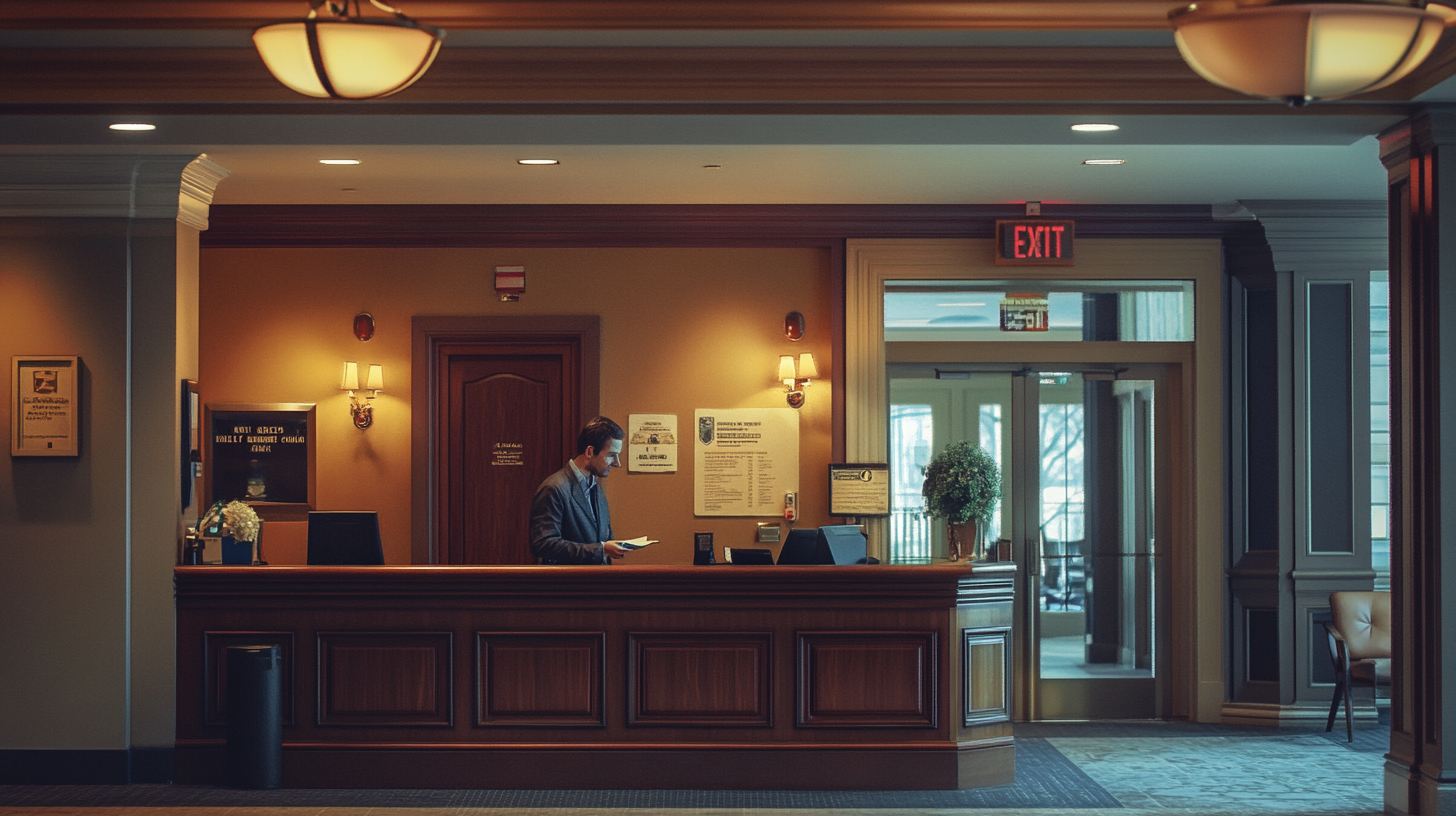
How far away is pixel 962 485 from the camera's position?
22.6 feet

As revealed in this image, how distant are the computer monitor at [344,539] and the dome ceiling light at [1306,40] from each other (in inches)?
169

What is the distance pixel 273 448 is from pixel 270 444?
3 centimetres

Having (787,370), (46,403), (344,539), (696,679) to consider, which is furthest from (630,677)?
(46,403)

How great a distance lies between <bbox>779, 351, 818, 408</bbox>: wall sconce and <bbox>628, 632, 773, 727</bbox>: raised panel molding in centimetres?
212

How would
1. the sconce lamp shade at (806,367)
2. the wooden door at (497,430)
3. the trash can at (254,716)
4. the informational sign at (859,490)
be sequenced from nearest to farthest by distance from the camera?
the trash can at (254,716), the informational sign at (859,490), the sconce lamp shade at (806,367), the wooden door at (497,430)

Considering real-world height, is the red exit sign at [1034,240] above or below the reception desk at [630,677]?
above

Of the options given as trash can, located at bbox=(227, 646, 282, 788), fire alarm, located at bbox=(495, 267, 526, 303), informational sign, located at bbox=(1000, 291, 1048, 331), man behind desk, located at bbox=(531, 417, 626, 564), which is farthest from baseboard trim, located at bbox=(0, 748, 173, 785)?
informational sign, located at bbox=(1000, 291, 1048, 331)

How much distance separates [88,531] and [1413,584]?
228 inches

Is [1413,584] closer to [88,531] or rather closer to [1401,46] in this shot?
[1401,46]

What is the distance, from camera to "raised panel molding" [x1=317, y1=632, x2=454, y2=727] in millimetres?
5965

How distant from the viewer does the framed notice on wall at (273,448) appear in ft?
25.6

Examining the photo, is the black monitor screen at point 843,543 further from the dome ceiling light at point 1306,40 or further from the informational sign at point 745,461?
the dome ceiling light at point 1306,40

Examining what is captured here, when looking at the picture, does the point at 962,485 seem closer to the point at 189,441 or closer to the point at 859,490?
the point at 859,490

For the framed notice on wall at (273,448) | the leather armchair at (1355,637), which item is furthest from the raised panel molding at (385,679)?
the leather armchair at (1355,637)
